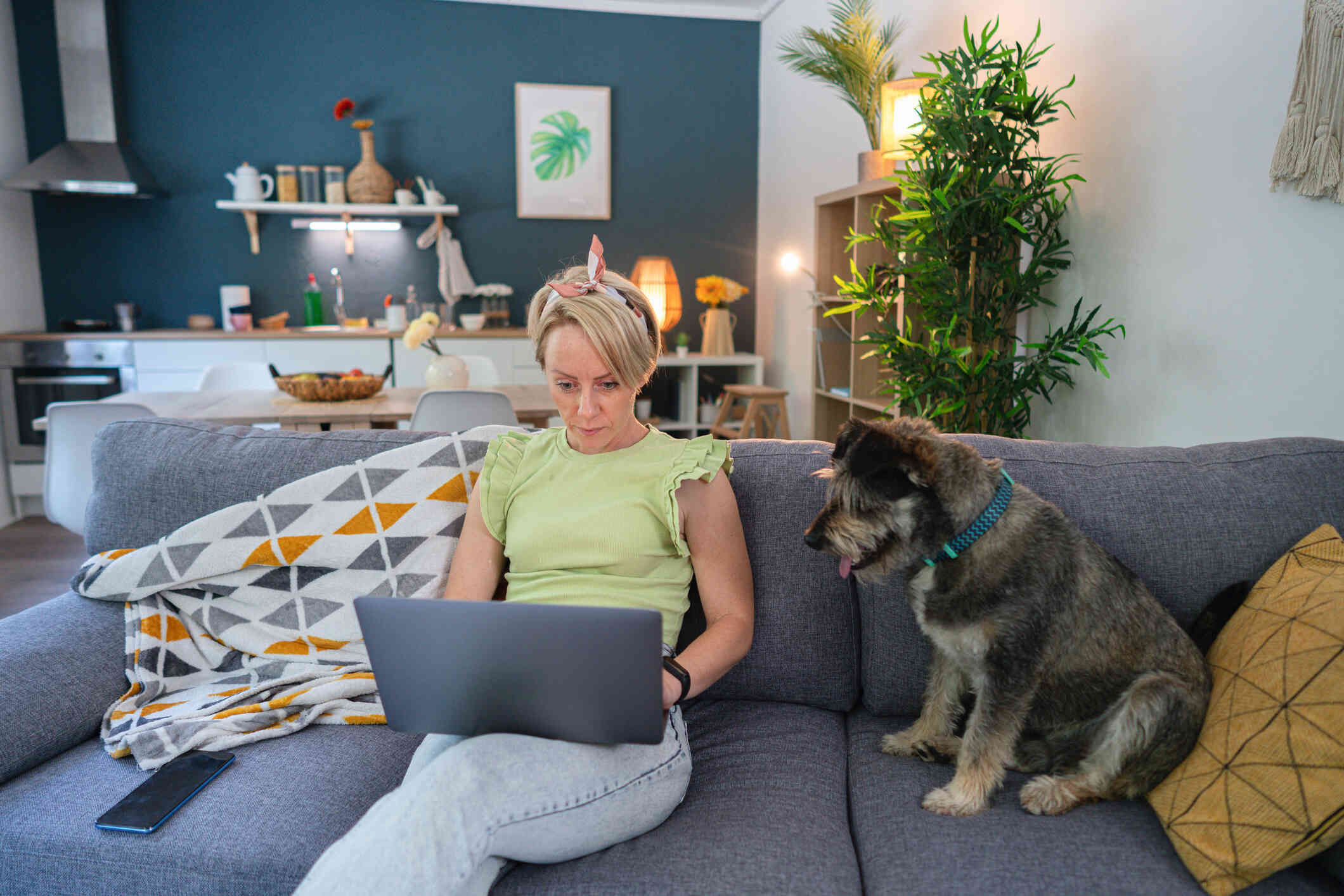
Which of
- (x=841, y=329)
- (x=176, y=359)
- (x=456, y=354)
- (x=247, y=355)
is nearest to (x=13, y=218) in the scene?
(x=176, y=359)

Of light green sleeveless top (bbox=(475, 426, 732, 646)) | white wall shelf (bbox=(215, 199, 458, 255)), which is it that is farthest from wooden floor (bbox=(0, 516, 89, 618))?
light green sleeveless top (bbox=(475, 426, 732, 646))

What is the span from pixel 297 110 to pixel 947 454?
5351 mm

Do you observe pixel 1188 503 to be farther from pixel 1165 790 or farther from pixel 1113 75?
pixel 1113 75

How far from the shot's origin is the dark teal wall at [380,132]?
17.1ft

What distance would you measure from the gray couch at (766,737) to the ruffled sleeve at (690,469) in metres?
0.14

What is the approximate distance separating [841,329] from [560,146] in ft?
8.70

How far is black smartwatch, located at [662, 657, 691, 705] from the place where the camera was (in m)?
1.23

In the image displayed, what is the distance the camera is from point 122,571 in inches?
63.0

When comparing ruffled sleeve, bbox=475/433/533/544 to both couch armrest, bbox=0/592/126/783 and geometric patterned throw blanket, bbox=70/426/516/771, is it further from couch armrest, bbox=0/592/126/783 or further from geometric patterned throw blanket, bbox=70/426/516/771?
couch armrest, bbox=0/592/126/783

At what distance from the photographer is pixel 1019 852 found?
3.73ft

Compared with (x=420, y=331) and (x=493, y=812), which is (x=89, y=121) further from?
(x=493, y=812)

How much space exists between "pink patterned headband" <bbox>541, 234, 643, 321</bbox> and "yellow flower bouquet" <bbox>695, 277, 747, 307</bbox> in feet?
13.3

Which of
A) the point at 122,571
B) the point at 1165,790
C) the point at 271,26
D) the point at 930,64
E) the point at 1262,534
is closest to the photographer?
the point at 1165,790

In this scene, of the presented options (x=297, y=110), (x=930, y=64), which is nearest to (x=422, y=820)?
(x=930, y=64)
